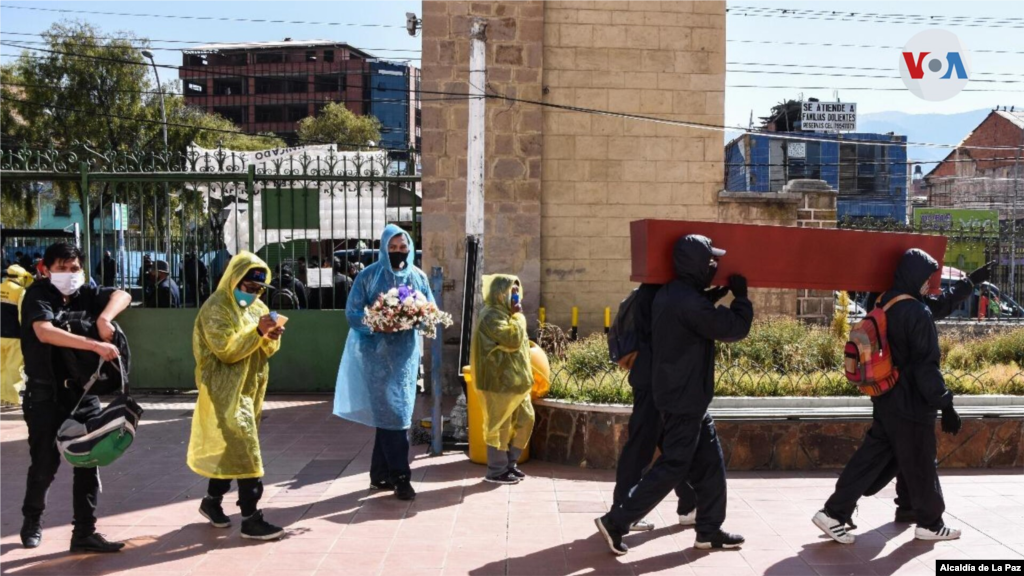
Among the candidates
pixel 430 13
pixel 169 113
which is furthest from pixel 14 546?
pixel 169 113

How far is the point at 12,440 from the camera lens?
9242 millimetres

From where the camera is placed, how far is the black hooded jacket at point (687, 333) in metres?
5.32

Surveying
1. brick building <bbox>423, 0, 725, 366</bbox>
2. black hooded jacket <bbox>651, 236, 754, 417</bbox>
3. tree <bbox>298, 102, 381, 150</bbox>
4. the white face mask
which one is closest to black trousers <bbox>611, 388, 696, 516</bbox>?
black hooded jacket <bbox>651, 236, 754, 417</bbox>

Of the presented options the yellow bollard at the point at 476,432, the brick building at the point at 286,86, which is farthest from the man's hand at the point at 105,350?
the brick building at the point at 286,86

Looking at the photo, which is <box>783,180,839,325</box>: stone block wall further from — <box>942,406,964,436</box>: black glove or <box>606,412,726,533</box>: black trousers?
<box>606,412,726,533</box>: black trousers

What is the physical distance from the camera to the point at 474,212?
9234mm

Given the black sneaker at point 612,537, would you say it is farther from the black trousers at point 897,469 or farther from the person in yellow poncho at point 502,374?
the person in yellow poncho at point 502,374

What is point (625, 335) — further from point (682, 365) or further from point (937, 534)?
point (937, 534)

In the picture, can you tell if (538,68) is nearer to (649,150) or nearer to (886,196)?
(649,150)

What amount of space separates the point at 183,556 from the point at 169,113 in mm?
25551

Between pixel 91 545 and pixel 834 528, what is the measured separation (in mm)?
4322

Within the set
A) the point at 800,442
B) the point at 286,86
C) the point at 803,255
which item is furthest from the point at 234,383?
the point at 286,86

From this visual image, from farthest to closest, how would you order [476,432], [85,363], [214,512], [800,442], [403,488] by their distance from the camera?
[476,432], [800,442], [403,488], [214,512], [85,363]

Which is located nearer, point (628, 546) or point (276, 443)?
point (628, 546)
